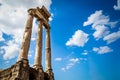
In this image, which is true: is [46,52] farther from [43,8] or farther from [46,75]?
[43,8]

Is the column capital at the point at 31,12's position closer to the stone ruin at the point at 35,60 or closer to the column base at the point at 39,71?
the stone ruin at the point at 35,60

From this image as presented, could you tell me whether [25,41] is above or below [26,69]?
above

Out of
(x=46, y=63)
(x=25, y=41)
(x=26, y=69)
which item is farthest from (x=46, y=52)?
(x=26, y=69)

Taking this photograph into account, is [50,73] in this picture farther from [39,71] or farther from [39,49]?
[39,49]

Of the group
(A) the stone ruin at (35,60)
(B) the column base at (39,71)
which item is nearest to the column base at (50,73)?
(A) the stone ruin at (35,60)

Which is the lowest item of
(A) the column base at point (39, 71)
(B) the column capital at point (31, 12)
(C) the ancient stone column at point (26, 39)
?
(A) the column base at point (39, 71)

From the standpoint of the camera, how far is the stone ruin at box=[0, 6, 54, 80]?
650 inches

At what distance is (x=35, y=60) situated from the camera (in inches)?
824

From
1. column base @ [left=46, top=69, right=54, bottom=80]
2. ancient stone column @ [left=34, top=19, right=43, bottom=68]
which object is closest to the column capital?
ancient stone column @ [left=34, top=19, right=43, bottom=68]

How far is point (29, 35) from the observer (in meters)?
20.1

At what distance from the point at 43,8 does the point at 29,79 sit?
37.2 feet

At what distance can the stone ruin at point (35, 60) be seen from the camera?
16500 mm

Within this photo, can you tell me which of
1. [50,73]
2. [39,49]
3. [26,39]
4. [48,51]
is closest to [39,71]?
[50,73]

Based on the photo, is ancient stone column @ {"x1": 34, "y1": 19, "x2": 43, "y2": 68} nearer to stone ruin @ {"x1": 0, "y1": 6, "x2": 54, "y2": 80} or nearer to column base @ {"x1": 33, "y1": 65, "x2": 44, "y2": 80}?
stone ruin @ {"x1": 0, "y1": 6, "x2": 54, "y2": 80}
